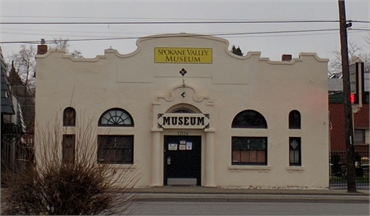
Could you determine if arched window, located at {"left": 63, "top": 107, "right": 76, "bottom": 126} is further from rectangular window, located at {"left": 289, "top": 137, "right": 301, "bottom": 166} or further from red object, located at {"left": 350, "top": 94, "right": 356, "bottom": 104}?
red object, located at {"left": 350, "top": 94, "right": 356, "bottom": 104}

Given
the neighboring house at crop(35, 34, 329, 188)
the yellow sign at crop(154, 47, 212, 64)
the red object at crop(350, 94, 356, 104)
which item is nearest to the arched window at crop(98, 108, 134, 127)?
the neighboring house at crop(35, 34, 329, 188)

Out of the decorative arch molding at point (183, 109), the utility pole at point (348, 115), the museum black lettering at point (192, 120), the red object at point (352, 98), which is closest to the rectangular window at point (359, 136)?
the red object at point (352, 98)

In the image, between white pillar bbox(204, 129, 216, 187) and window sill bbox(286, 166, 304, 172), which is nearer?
white pillar bbox(204, 129, 216, 187)

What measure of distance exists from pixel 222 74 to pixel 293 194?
18.3ft

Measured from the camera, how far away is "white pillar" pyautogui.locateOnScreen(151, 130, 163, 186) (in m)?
23.3

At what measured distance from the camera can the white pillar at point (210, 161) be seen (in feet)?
77.1

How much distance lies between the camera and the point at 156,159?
23.3 m

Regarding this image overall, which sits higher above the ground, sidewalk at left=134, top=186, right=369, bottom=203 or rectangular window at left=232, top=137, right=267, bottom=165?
rectangular window at left=232, top=137, right=267, bottom=165

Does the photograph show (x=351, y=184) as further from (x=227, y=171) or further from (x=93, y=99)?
(x=93, y=99)

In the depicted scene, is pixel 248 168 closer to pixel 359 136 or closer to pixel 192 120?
pixel 192 120

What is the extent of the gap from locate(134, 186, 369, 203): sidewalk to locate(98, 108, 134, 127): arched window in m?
2.85

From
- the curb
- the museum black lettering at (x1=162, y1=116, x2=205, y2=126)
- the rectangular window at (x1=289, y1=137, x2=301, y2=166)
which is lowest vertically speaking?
the curb

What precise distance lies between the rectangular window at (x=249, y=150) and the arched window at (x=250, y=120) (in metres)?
0.54

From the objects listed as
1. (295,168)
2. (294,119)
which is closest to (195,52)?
(294,119)
